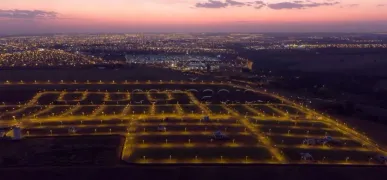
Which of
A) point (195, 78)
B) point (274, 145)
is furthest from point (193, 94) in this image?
point (274, 145)

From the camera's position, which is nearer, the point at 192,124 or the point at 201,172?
the point at 201,172

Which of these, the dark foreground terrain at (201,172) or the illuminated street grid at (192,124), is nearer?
the dark foreground terrain at (201,172)

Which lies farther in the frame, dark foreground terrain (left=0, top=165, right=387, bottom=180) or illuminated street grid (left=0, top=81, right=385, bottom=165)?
illuminated street grid (left=0, top=81, right=385, bottom=165)

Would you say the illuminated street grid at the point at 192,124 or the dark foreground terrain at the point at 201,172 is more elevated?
the illuminated street grid at the point at 192,124

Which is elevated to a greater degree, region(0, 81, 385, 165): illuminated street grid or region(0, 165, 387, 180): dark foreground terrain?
region(0, 81, 385, 165): illuminated street grid

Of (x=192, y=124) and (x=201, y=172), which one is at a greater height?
(x=192, y=124)

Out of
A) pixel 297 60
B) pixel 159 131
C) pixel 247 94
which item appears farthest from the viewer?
pixel 297 60

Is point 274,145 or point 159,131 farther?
point 159,131

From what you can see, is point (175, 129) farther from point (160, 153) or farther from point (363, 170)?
point (363, 170)
